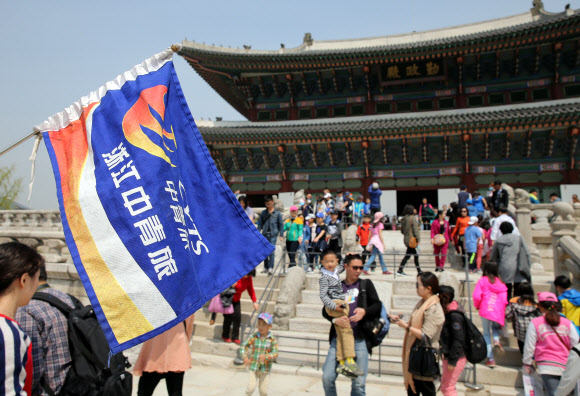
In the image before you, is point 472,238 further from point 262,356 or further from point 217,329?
point 262,356

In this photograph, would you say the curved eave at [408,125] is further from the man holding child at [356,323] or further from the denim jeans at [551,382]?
the man holding child at [356,323]

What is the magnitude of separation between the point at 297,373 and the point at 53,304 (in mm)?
4642

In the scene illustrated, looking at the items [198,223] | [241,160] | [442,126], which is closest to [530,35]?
[442,126]

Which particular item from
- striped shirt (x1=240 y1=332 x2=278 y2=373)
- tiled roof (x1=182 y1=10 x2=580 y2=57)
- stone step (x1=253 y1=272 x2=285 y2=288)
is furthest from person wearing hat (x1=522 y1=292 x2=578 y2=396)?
tiled roof (x1=182 y1=10 x2=580 y2=57)

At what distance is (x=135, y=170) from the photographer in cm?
266

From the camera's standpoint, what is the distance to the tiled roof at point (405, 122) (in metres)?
15.1

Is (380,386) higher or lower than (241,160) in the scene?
lower

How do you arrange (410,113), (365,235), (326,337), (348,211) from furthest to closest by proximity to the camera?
(410,113) → (348,211) → (365,235) → (326,337)

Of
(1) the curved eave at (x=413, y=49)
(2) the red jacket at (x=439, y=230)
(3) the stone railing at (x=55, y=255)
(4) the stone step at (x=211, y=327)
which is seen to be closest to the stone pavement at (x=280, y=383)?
(4) the stone step at (x=211, y=327)

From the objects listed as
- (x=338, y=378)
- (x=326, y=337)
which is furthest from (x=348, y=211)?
(x=338, y=378)

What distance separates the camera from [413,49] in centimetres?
1744

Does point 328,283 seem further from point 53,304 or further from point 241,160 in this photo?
point 241,160

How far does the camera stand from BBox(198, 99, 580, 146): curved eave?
1507 centimetres

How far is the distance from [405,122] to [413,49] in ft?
10.4
